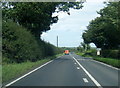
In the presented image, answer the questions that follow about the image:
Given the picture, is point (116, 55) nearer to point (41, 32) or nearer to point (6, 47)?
point (41, 32)

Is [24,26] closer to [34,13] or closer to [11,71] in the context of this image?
[34,13]

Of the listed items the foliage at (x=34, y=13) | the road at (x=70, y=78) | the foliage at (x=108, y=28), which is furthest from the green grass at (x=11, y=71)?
the foliage at (x=108, y=28)

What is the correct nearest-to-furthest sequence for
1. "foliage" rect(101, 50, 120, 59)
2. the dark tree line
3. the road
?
the road, the dark tree line, "foliage" rect(101, 50, 120, 59)

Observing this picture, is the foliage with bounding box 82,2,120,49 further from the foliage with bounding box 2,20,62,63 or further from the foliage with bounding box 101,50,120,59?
the foliage with bounding box 2,20,62,63

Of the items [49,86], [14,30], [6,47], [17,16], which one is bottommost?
[49,86]

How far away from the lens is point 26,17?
37.4 meters

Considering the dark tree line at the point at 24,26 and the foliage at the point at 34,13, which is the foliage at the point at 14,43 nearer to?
the dark tree line at the point at 24,26

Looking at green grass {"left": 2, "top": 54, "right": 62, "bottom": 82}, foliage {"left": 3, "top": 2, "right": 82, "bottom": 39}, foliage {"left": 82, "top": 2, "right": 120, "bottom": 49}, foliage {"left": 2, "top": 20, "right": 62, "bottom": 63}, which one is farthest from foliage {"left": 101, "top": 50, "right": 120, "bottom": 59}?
green grass {"left": 2, "top": 54, "right": 62, "bottom": 82}

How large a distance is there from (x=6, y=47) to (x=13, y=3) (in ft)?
37.3

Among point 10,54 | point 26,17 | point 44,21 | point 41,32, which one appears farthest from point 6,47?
point 41,32

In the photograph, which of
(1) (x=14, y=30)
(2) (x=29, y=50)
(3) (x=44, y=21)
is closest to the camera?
(1) (x=14, y=30)

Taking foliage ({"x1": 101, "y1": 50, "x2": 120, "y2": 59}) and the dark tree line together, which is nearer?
the dark tree line

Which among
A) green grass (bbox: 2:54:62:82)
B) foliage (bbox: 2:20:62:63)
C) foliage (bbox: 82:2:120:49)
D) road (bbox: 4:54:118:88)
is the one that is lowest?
road (bbox: 4:54:118:88)

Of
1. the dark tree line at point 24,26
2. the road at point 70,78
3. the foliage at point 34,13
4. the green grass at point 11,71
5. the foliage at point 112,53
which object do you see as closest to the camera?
the road at point 70,78
